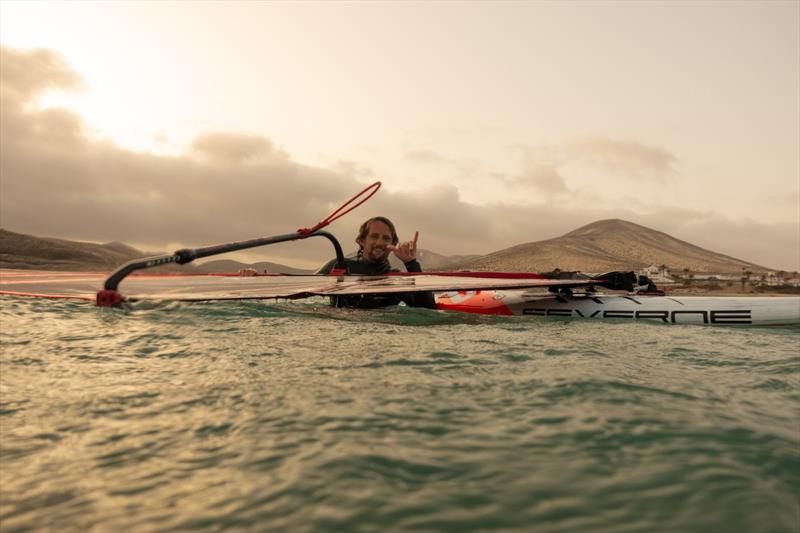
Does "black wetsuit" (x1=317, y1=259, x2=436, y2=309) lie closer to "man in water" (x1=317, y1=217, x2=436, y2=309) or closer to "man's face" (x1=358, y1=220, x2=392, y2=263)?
"man in water" (x1=317, y1=217, x2=436, y2=309)

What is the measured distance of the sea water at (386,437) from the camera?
1.72 metres

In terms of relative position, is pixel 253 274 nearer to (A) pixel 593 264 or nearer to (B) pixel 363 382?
(B) pixel 363 382

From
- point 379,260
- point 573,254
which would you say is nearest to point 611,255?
point 573,254

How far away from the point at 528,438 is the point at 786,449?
1184 millimetres

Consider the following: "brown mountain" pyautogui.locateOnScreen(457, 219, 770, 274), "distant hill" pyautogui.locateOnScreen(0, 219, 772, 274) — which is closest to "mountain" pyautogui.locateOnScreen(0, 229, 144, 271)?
"distant hill" pyautogui.locateOnScreen(0, 219, 772, 274)

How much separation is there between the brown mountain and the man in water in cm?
4529

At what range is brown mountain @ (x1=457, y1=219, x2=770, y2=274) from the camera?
60.6 metres

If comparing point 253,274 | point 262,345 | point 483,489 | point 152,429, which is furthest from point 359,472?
point 253,274

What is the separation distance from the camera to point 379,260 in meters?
9.48

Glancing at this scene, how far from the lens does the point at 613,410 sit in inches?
111

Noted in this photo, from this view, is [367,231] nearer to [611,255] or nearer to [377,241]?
[377,241]

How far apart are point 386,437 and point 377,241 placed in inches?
273

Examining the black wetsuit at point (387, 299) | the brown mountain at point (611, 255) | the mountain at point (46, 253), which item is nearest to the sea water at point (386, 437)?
the black wetsuit at point (387, 299)

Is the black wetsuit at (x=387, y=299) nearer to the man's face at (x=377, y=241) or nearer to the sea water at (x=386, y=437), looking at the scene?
the man's face at (x=377, y=241)
